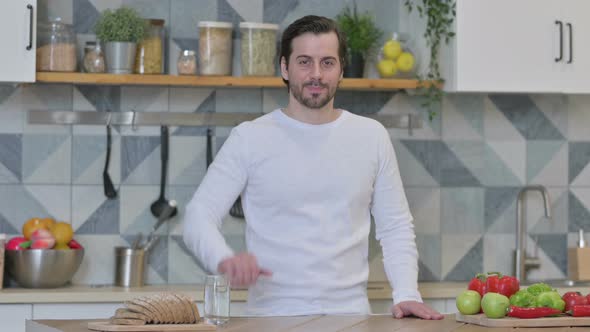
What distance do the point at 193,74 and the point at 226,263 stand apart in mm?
1571

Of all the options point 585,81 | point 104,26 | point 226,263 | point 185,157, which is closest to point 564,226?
point 585,81

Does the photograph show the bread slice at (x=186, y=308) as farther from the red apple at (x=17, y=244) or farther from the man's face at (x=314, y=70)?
the red apple at (x=17, y=244)

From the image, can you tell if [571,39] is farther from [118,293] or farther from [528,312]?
[118,293]

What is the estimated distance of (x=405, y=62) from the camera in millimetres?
3785

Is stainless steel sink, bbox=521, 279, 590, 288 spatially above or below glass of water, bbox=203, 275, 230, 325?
below

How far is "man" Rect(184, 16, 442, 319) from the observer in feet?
8.41

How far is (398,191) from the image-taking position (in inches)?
107

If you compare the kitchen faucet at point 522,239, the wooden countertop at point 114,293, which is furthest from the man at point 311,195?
the kitchen faucet at point 522,239

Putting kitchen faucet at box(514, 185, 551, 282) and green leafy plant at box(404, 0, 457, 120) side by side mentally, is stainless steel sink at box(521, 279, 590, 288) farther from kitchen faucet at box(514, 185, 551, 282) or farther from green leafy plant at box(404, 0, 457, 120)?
green leafy plant at box(404, 0, 457, 120)

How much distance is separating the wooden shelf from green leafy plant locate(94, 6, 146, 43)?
0.16m

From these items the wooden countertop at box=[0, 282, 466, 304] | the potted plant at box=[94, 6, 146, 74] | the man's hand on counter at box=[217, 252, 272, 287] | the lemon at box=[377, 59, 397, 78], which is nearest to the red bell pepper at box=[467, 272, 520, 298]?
the man's hand on counter at box=[217, 252, 272, 287]

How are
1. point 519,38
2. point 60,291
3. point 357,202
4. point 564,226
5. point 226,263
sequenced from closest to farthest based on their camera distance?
point 226,263 → point 357,202 → point 60,291 → point 519,38 → point 564,226

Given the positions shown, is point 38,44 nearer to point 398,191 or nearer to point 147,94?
point 147,94

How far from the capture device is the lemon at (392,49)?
12.4 feet
